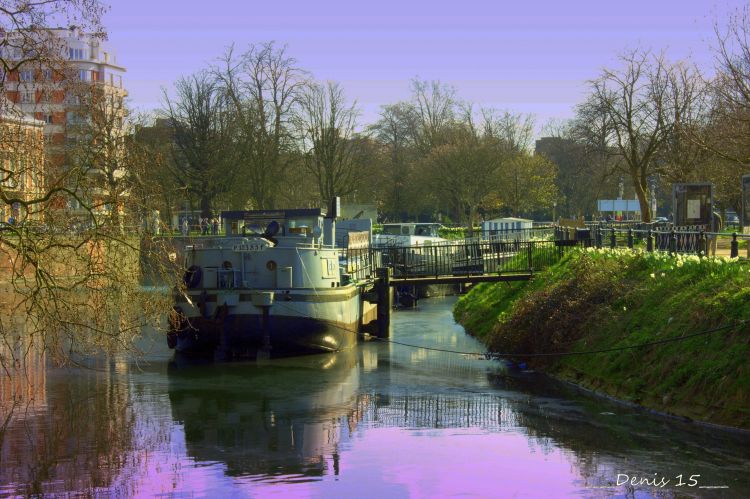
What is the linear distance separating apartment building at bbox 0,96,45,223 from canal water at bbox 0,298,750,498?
4.31 metres

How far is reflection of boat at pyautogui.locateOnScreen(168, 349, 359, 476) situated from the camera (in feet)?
56.8

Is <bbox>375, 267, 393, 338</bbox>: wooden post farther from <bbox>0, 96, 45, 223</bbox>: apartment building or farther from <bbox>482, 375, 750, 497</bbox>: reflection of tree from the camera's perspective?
<bbox>0, 96, 45, 223</bbox>: apartment building

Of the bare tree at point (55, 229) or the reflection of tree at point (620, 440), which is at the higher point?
the bare tree at point (55, 229)

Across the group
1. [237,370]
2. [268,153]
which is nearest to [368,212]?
[268,153]

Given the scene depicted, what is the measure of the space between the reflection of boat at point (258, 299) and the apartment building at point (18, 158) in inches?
485

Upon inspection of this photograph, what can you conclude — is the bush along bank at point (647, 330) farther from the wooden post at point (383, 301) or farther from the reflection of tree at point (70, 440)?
the reflection of tree at point (70, 440)

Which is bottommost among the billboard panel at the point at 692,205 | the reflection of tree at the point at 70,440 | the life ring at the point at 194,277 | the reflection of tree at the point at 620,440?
the reflection of tree at the point at 70,440

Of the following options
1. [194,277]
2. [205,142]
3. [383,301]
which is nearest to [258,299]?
[194,277]

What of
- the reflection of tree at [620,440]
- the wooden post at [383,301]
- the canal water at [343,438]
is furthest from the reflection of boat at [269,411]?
the wooden post at [383,301]

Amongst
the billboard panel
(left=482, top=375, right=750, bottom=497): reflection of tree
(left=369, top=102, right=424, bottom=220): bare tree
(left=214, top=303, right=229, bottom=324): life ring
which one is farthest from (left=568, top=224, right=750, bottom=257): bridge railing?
(left=369, top=102, right=424, bottom=220): bare tree

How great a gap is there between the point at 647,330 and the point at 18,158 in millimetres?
13029

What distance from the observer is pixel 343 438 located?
62.0 ft

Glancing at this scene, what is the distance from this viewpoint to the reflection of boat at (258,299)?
2870cm

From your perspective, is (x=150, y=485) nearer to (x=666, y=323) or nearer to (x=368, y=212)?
(x=666, y=323)
